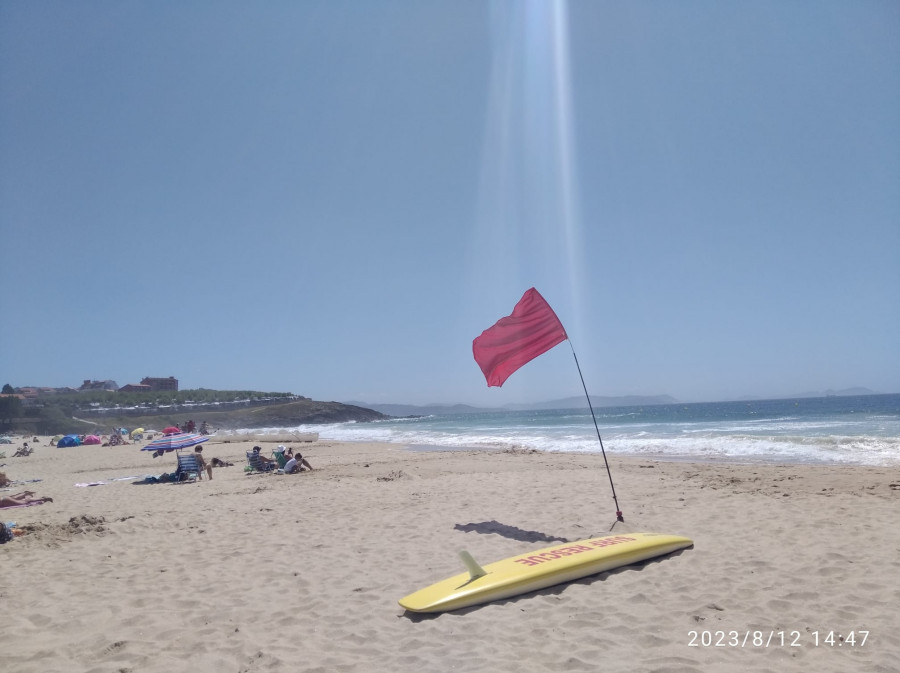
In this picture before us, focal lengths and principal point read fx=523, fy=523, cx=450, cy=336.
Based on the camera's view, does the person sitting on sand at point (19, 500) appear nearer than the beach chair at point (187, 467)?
Yes

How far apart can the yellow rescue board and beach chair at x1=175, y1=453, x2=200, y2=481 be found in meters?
10.8

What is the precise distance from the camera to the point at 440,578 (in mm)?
5066

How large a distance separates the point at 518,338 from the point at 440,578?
329 cm

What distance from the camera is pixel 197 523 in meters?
7.85

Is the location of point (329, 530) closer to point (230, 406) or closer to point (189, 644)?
point (189, 644)

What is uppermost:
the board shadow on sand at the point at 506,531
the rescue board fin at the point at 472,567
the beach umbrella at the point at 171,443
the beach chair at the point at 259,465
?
the rescue board fin at the point at 472,567

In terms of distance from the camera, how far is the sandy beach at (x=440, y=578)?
3537mm

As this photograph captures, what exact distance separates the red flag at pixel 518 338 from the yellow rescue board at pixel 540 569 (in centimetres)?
245

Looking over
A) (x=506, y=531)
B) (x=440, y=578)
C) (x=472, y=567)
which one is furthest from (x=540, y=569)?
(x=506, y=531)

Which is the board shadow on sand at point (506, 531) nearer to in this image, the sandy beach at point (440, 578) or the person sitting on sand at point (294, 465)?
the sandy beach at point (440, 578)

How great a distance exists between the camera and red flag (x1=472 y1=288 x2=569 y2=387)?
7.03 metres

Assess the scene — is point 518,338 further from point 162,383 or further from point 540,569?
point 162,383

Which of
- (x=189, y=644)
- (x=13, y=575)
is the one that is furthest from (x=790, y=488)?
(x=13, y=575)
